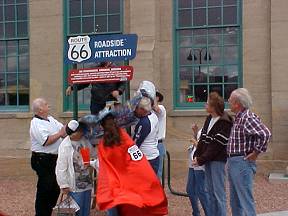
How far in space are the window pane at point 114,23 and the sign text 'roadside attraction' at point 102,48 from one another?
16.2ft

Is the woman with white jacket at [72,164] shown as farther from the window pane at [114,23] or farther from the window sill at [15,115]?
the window sill at [15,115]

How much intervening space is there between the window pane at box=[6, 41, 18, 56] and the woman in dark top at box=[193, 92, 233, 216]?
8.37 m

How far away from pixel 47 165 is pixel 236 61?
6.46 m

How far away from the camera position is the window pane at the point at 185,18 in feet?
42.3

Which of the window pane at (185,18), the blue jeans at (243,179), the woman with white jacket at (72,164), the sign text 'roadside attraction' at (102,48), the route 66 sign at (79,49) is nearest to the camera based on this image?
the woman with white jacket at (72,164)

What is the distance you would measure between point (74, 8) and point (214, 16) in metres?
3.37

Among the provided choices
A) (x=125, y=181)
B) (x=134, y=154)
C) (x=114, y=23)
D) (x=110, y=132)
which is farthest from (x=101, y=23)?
(x=125, y=181)

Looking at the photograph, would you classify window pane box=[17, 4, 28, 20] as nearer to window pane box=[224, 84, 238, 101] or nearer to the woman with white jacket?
window pane box=[224, 84, 238, 101]

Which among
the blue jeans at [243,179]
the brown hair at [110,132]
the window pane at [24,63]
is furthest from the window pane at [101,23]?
the brown hair at [110,132]

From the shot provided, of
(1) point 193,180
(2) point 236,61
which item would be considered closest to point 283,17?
(2) point 236,61

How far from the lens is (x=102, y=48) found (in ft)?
26.7

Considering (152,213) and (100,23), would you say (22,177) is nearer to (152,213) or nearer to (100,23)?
(100,23)

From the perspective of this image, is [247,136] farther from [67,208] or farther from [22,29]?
[22,29]

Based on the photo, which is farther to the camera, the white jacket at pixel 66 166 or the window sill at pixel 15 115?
the window sill at pixel 15 115
